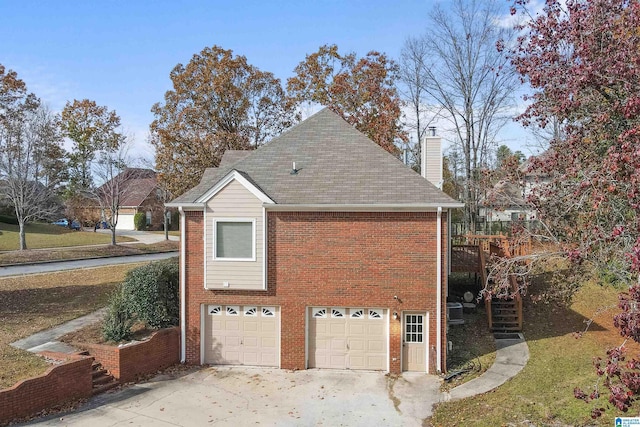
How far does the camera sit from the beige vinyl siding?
13672 mm

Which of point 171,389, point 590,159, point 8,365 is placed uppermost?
point 590,159

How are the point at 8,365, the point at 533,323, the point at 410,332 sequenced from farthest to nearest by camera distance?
1. the point at 533,323
2. the point at 410,332
3. the point at 8,365

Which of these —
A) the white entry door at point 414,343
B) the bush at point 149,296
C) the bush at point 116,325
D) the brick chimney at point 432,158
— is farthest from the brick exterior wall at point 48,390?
the brick chimney at point 432,158

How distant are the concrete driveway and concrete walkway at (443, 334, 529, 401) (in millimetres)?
704

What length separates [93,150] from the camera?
150 feet

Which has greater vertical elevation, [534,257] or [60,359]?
[534,257]

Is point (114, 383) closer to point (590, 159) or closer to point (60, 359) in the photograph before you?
point (60, 359)

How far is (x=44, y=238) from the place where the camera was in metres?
37.8

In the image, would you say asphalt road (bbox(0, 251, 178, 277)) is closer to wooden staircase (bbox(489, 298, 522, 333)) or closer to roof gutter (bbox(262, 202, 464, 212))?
roof gutter (bbox(262, 202, 464, 212))

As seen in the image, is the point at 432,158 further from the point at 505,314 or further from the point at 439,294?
the point at 505,314

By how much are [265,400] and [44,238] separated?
3425 cm

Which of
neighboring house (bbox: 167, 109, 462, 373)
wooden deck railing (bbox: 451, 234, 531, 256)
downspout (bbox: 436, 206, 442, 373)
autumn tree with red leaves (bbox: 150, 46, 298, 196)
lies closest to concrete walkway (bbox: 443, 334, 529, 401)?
downspout (bbox: 436, 206, 442, 373)

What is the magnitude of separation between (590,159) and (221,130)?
2578cm

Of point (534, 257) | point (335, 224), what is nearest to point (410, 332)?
point (335, 224)
